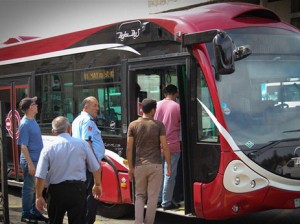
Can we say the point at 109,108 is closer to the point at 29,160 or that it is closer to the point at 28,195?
the point at 29,160

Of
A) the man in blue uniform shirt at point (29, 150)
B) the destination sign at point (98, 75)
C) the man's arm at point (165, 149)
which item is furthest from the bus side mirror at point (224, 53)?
the man in blue uniform shirt at point (29, 150)

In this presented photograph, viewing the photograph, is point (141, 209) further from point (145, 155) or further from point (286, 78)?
point (286, 78)

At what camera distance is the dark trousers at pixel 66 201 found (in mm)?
4684

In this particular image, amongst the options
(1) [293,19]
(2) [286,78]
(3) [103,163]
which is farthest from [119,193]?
(1) [293,19]

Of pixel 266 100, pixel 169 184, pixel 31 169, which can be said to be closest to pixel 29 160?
pixel 31 169

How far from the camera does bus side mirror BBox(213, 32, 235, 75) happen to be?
534 cm

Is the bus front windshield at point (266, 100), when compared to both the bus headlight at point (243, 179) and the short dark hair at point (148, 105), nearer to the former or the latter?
the bus headlight at point (243, 179)

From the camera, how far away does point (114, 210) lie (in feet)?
24.3

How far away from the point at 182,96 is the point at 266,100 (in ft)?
3.54

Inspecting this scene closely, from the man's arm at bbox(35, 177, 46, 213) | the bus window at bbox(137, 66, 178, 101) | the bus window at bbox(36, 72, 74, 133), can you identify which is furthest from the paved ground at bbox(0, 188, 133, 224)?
the man's arm at bbox(35, 177, 46, 213)

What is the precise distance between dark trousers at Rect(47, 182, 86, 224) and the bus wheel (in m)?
2.59

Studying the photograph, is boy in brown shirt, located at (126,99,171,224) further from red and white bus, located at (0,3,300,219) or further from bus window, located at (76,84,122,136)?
bus window, located at (76,84,122,136)

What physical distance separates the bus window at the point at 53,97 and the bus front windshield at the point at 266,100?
3178mm

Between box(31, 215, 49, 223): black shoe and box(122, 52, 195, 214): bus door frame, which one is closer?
box(122, 52, 195, 214): bus door frame
